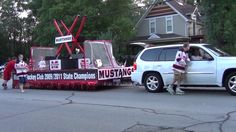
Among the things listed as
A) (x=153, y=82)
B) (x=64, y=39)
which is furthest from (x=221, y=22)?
(x=153, y=82)

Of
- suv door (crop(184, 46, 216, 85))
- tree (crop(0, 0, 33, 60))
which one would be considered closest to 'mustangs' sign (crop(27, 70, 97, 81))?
suv door (crop(184, 46, 216, 85))

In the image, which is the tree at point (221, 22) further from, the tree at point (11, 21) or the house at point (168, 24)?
the tree at point (11, 21)

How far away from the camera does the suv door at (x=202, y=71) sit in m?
13.0

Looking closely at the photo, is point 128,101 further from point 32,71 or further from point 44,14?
point 44,14

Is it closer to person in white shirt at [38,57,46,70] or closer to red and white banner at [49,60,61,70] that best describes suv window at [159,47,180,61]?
red and white banner at [49,60,61,70]

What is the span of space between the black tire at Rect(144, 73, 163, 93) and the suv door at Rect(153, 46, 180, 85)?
219mm

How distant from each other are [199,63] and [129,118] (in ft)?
15.4

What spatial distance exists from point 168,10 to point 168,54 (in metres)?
28.5

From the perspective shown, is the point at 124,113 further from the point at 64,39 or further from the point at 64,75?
the point at 64,39

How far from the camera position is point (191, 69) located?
44.2ft

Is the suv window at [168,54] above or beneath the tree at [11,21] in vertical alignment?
beneath

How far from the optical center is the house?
4019 centimetres

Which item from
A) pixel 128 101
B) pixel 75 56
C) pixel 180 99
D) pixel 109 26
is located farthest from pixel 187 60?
pixel 109 26

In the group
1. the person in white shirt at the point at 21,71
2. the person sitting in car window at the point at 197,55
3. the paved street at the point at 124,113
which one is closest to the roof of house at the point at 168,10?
the person in white shirt at the point at 21,71
